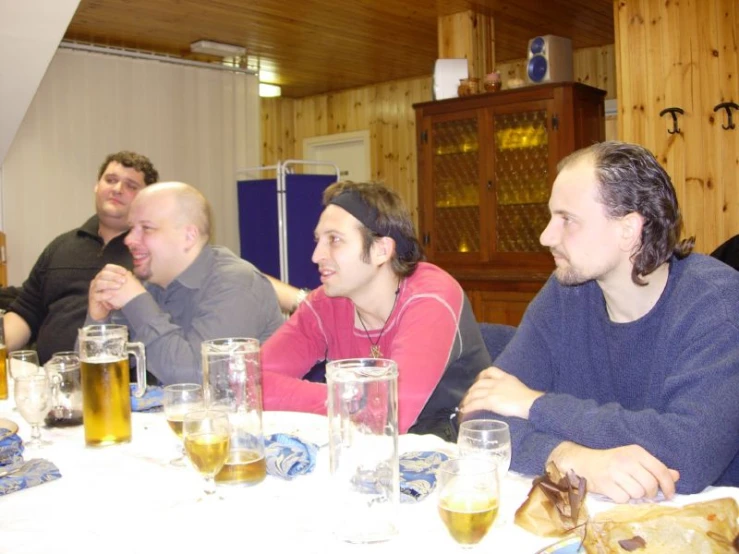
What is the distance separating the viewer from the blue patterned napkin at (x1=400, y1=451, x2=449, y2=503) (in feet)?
3.65

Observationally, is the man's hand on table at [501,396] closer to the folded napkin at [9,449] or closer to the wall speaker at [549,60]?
the folded napkin at [9,449]

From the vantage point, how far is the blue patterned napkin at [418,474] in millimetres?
1112

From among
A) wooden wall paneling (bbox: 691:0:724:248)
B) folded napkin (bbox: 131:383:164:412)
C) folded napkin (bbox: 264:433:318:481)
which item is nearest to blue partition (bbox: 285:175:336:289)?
wooden wall paneling (bbox: 691:0:724:248)

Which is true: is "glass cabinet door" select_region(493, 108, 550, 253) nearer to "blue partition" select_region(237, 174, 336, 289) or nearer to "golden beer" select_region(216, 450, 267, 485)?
"blue partition" select_region(237, 174, 336, 289)

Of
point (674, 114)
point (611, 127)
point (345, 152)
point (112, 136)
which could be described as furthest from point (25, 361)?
point (345, 152)

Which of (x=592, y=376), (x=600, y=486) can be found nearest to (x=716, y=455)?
(x=600, y=486)

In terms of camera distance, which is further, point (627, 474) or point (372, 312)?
point (372, 312)

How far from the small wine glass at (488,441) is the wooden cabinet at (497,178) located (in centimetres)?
360

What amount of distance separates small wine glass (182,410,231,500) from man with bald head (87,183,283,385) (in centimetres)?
96

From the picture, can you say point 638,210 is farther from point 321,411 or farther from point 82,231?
point 82,231

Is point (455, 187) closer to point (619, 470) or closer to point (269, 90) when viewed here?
point (269, 90)

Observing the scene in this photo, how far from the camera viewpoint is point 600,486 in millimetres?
1129

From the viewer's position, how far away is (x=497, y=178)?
4992mm

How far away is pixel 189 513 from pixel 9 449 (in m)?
0.46
